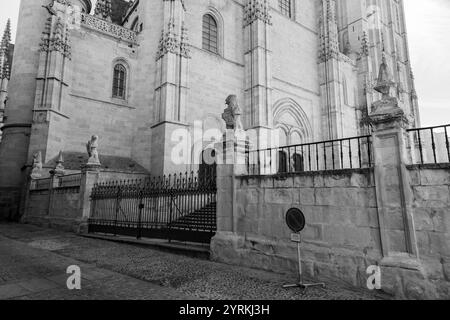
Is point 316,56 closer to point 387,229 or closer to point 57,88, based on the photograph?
point 57,88

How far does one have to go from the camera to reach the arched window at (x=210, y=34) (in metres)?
19.0

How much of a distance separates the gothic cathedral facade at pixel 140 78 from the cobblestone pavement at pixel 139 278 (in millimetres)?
8200

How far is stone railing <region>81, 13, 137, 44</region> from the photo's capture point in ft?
53.9

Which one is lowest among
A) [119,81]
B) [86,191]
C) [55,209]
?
[55,209]

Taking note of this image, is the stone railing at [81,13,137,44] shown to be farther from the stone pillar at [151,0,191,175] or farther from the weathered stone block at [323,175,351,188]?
the weathered stone block at [323,175,351,188]

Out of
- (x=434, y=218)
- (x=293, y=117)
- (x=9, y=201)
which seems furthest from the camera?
(x=293, y=117)

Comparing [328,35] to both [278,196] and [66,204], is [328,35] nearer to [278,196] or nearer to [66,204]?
[278,196]

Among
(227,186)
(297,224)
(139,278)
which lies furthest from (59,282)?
(297,224)

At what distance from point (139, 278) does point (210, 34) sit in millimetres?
17980

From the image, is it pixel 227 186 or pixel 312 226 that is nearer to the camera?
pixel 312 226

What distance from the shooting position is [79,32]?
1614 centimetres

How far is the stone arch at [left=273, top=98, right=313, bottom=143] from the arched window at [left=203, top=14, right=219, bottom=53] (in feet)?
21.1

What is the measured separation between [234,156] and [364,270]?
3622mm

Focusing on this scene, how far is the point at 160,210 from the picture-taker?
9312 millimetres
